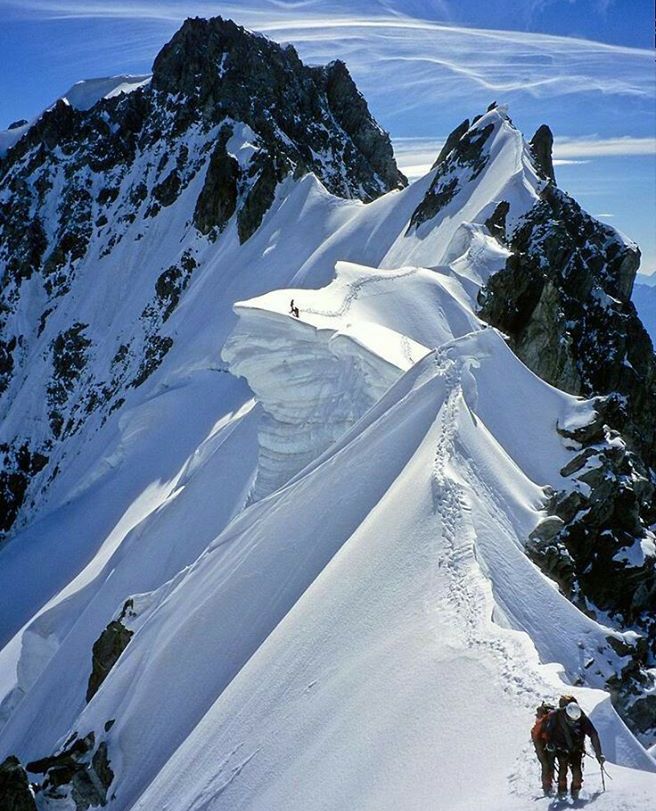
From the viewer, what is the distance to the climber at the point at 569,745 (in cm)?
719

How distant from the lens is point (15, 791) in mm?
16234

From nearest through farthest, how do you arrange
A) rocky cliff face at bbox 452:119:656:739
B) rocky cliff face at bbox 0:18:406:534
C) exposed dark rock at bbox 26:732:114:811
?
exposed dark rock at bbox 26:732:114:811 → rocky cliff face at bbox 452:119:656:739 → rocky cliff face at bbox 0:18:406:534

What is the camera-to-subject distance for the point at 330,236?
53594 mm

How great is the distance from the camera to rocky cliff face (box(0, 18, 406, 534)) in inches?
2557

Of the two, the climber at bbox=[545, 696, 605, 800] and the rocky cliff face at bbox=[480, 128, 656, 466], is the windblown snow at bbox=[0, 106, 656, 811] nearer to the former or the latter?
the climber at bbox=[545, 696, 605, 800]

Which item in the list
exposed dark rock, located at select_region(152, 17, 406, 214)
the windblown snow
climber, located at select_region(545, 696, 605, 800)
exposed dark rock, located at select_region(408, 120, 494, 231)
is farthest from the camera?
exposed dark rock, located at select_region(152, 17, 406, 214)

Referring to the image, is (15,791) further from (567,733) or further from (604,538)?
(604,538)

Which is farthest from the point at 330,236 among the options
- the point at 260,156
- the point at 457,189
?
the point at 260,156

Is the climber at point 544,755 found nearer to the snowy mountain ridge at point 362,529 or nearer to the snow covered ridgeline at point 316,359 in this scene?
the snowy mountain ridge at point 362,529

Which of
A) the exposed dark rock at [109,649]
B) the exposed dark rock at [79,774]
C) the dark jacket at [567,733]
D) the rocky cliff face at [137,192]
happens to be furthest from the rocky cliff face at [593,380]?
the rocky cliff face at [137,192]

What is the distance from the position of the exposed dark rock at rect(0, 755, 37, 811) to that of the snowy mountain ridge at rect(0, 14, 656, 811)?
0.15 metres

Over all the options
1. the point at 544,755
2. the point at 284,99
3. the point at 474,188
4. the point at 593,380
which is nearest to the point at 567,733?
the point at 544,755

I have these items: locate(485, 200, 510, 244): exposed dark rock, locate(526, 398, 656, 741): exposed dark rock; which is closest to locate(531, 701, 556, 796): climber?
locate(526, 398, 656, 741): exposed dark rock

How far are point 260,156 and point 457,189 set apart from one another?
22878mm
